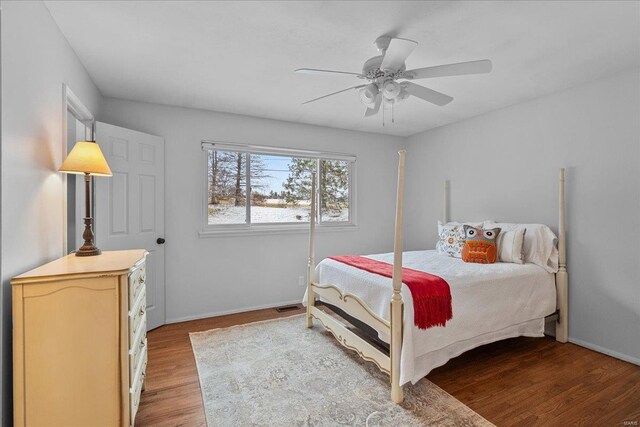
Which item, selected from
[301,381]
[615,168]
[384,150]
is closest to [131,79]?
[301,381]

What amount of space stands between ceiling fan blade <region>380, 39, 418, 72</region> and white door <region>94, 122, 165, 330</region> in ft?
8.42

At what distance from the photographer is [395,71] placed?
208 cm

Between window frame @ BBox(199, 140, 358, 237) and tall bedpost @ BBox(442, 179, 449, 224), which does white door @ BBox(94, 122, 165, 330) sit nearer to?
window frame @ BBox(199, 140, 358, 237)

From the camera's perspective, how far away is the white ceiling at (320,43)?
5.98 ft

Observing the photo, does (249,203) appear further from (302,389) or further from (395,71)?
(395,71)

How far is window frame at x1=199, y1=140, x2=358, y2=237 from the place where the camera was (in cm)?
369

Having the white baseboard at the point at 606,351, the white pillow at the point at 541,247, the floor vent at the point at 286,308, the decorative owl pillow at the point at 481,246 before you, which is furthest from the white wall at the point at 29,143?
the white baseboard at the point at 606,351

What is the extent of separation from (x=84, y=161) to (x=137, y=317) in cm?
99

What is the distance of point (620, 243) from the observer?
8.83 ft

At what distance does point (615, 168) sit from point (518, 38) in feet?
5.26

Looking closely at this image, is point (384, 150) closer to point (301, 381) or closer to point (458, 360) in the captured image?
point (458, 360)

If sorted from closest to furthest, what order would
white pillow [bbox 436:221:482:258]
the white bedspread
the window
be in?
the white bedspread
white pillow [bbox 436:221:482:258]
the window

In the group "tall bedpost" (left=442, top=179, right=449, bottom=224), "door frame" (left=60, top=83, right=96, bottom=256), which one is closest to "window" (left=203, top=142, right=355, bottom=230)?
"door frame" (left=60, top=83, right=96, bottom=256)

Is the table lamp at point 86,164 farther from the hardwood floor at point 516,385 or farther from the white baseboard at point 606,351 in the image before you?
the white baseboard at point 606,351
